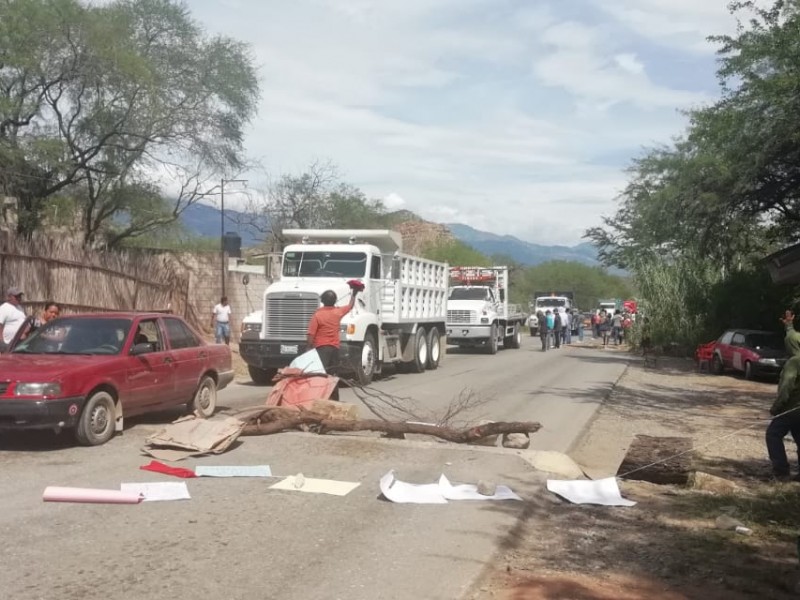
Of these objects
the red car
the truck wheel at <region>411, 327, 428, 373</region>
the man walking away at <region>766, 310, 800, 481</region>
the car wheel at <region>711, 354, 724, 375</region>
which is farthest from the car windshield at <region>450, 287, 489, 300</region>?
the man walking away at <region>766, 310, 800, 481</region>

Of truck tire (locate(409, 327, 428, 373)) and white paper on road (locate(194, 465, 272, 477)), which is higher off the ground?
truck tire (locate(409, 327, 428, 373))

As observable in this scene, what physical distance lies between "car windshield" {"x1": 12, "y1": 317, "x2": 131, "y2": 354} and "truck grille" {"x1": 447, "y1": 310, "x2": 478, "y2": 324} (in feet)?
65.9

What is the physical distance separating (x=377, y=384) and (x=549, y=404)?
4.28 metres

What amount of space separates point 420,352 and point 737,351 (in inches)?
342

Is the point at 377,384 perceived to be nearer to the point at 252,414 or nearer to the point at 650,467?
the point at 252,414

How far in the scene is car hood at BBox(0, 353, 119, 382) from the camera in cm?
883

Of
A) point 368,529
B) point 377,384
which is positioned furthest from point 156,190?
point 368,529

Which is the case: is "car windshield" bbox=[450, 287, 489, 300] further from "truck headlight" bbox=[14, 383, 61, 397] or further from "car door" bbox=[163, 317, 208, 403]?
"truck headlight" bbox=[14, 383, 61, 397]

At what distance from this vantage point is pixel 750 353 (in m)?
22.2

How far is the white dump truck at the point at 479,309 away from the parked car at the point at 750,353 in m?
8.11

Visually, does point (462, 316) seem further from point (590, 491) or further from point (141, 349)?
point (590, 491)

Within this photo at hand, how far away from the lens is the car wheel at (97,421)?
910 centimetres

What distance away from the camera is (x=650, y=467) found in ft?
29.9

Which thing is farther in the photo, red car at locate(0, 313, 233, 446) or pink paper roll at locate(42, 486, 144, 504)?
red car at locate(0, 313, 233, 446)
